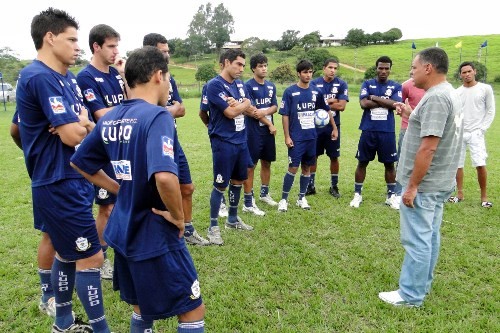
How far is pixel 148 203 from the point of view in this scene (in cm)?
233

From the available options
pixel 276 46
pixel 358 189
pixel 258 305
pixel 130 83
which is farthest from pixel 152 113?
pixel 276 46

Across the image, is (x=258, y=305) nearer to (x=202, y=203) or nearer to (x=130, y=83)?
(x=130, y=83)

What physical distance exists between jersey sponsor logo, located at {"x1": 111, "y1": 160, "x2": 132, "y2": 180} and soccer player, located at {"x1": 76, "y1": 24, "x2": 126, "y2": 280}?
6.15ft

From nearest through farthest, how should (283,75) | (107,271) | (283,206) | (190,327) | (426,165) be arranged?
(190,327) → (426,165) → (107,271) → (283,206) → (283,75)

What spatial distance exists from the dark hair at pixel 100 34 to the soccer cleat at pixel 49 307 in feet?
8.50

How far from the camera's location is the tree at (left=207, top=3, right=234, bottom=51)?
9644 cm

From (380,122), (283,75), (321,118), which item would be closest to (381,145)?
(380,122)

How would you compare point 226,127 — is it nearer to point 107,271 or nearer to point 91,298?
point 107,271

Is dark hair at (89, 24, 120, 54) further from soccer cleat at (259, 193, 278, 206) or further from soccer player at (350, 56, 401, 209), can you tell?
soccer player at (350, 56, 401, 209)

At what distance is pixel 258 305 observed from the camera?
3.77 meters

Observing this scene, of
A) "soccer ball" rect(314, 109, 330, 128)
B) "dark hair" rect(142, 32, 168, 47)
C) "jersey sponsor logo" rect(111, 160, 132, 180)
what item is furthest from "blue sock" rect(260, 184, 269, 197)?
"jersey sponsor logo" rect(111, 160, 132, 180)

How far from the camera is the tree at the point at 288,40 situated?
90444 millimetres

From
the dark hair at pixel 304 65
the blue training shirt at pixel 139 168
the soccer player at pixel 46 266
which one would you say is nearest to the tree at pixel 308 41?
the dark hair at pixel 304 65

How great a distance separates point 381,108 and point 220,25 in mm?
100653
